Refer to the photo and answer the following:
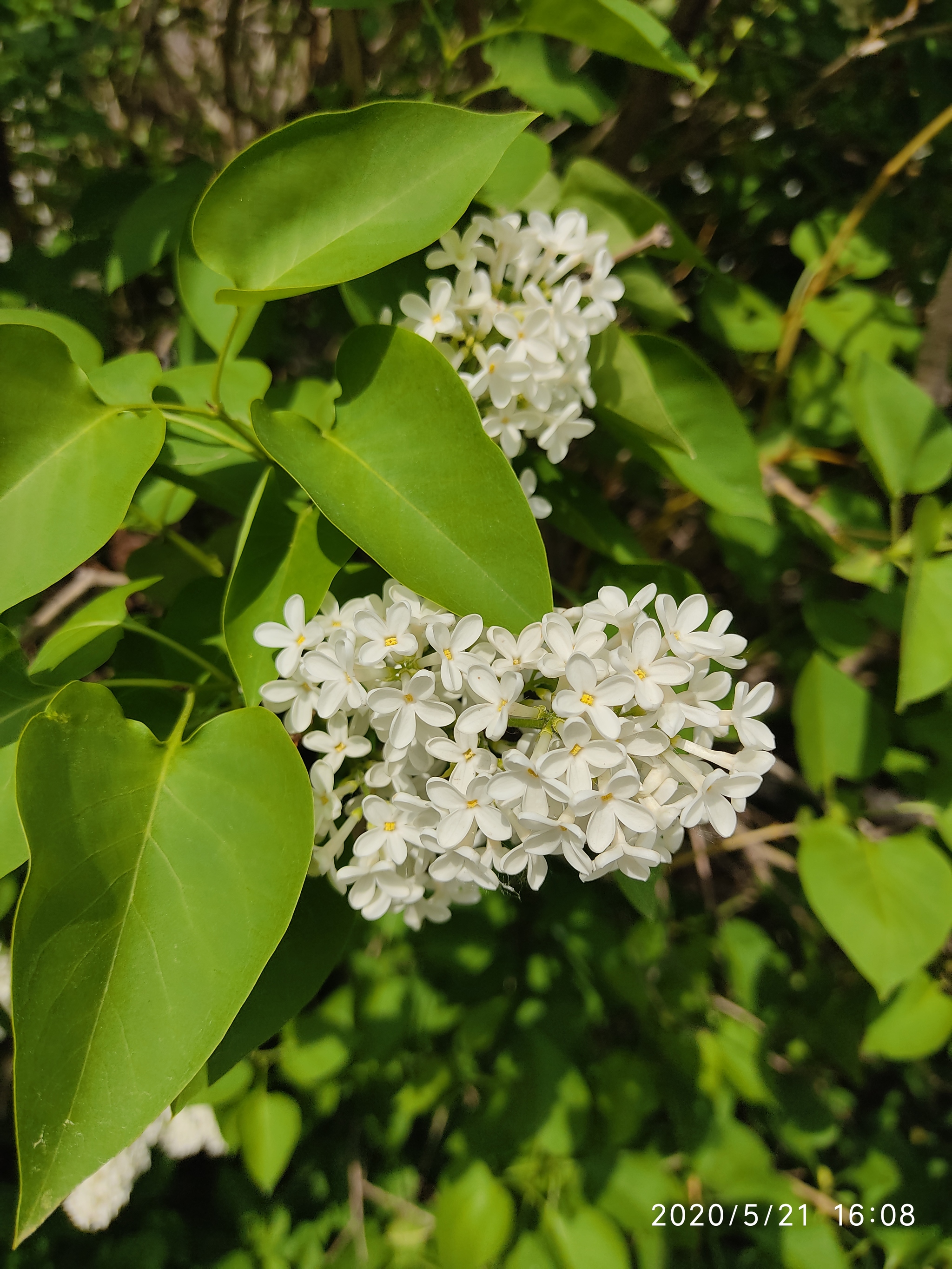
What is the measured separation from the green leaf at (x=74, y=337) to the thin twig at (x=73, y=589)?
1.28 ft

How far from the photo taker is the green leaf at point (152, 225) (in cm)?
91

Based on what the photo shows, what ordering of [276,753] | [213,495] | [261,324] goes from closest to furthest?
[276,753] → [213,495] → [261,324]

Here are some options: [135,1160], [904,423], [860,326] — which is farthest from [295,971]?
[860,326]

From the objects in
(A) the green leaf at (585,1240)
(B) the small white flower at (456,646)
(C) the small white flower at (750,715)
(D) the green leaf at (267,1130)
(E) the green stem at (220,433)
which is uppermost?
(E) the green stem at (220,433)

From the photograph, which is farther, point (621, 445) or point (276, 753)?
point (621, 445)

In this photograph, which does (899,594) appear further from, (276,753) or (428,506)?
(276,753)

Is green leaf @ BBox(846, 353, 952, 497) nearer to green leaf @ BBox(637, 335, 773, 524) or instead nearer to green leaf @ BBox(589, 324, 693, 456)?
green leaf @ BBox(637, 335, 773, 524)

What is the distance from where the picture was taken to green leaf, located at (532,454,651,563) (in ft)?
2.92

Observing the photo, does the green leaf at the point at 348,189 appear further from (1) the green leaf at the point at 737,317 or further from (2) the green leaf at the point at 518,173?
(1) the green leaf at the point at 737,317

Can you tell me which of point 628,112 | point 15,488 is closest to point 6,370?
point 15,488

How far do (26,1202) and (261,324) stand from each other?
0.92 m

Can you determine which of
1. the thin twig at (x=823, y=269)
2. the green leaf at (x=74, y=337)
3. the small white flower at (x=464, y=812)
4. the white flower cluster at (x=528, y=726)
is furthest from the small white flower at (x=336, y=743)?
the thin twig at (x=823, y=269)

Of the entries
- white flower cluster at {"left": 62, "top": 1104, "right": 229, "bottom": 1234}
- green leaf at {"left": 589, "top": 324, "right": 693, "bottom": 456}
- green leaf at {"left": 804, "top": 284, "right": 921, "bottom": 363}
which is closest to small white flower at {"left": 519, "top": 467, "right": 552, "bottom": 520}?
green leaf at {"left": 589, "top": 324, "right": 693, "bottom": 456}

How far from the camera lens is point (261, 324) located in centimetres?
100
